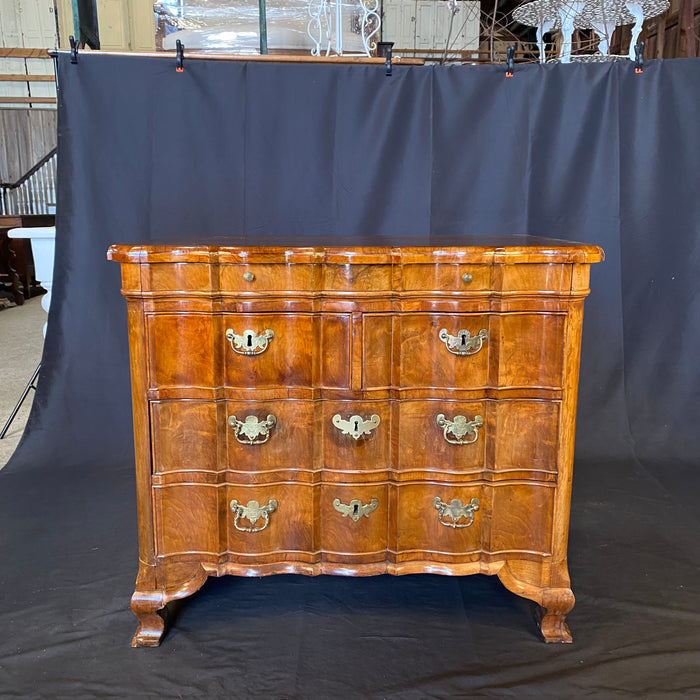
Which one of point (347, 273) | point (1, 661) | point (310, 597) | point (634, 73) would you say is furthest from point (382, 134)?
point (1, 661)

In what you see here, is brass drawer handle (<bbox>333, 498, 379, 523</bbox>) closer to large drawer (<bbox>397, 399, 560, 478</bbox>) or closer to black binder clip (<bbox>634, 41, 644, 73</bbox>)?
large drawer (<bbox>397, 399, 560, 478</bbox>)

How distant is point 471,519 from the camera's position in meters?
1.59

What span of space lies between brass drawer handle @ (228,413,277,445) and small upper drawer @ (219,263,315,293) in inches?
12.3

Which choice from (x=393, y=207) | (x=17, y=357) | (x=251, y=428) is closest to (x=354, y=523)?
(x=251, y=428)

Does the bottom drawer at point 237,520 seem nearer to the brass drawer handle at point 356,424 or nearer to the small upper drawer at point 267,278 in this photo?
the brass drawer handle at point 356,424

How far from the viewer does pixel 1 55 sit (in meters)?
9.27

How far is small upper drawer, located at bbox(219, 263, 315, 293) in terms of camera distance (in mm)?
1446

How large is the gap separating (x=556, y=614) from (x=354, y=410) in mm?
729

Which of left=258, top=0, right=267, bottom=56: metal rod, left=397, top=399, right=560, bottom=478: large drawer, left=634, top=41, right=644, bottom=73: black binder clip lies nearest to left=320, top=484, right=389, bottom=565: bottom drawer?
left=397, top=399, right=560, bottom=478: large drawer

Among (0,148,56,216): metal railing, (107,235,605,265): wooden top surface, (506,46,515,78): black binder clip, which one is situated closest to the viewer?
(107,235,605,265): wooden top surface

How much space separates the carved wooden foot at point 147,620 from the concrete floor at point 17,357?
141 cm

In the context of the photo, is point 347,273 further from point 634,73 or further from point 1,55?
point 1,55

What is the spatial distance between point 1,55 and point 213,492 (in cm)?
1016

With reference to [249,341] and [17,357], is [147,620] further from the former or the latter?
[17,357]
